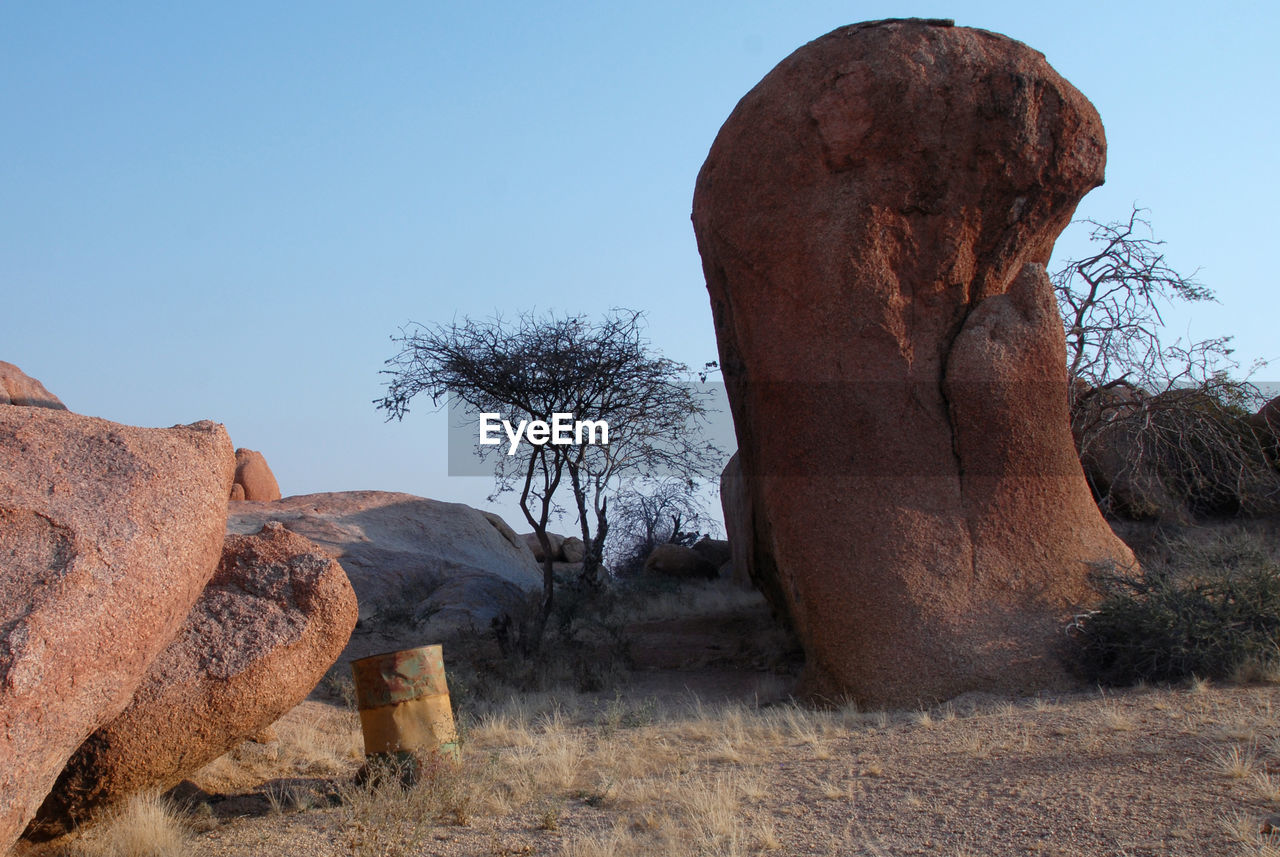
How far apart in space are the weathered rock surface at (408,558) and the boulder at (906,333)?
4.57 meters

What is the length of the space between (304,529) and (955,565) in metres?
8.25

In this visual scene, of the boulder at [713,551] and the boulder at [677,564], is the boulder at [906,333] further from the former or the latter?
the boulder at [713,551]

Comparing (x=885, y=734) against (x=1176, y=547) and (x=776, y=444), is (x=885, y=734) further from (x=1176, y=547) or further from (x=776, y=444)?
(x=1176, y=547)

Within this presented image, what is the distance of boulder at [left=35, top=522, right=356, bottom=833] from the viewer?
4.17m

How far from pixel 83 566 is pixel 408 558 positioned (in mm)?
9130

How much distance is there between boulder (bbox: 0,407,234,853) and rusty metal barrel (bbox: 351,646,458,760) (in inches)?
39.0

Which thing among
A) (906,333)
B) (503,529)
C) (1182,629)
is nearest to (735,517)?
(503,529)

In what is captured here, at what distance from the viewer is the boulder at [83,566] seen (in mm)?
3098

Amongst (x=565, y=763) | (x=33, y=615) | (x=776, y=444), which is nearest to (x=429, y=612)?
(x=776, y=444)

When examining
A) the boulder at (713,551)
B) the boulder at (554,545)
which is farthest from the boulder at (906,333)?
the boulder at (554,545)

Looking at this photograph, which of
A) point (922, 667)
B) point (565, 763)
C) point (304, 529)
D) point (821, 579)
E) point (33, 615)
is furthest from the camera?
point (304, 529)

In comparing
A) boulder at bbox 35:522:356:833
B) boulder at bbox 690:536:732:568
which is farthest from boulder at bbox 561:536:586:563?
boulder at bbox 35:522:356:833

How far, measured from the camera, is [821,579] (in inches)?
267

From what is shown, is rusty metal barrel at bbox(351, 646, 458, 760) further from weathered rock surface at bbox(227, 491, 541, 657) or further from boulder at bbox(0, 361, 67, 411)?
boulder at bbox(0, 361, 67, 411)
